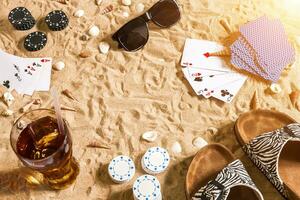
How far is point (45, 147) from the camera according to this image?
3.81 feet

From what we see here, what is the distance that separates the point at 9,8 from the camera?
1653mm

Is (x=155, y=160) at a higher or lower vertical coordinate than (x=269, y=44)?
lower

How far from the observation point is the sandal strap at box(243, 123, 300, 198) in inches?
48.5

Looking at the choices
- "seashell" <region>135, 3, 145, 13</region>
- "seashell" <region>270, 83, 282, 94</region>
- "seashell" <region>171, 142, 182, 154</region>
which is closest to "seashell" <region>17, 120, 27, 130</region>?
"seashell" <region>171, 142, 182, 154</region>

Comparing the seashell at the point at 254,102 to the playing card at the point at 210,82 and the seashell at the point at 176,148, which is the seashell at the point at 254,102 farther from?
the seashell at the point at 176,148

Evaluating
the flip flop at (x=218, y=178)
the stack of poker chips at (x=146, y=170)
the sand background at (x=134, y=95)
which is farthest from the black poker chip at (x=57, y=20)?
the flip flop at (x=218, y=178)

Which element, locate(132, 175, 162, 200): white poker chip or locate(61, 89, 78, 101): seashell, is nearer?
locate(132, 175, 162, 200): white poker chip

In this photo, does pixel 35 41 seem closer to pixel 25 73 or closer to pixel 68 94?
pixel 25 73

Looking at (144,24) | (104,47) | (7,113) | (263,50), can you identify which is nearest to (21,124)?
(7,113)

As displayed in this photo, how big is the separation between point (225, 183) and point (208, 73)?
17.0 inches

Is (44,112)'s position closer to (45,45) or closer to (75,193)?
(75,193)

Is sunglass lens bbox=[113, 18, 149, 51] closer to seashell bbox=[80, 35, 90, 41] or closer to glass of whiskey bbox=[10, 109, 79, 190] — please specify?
seashell bbox=[80, 35, 90, 41]

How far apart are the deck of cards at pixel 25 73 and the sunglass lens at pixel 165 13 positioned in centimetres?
40

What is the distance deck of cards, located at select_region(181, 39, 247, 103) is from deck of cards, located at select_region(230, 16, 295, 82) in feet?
0.16
